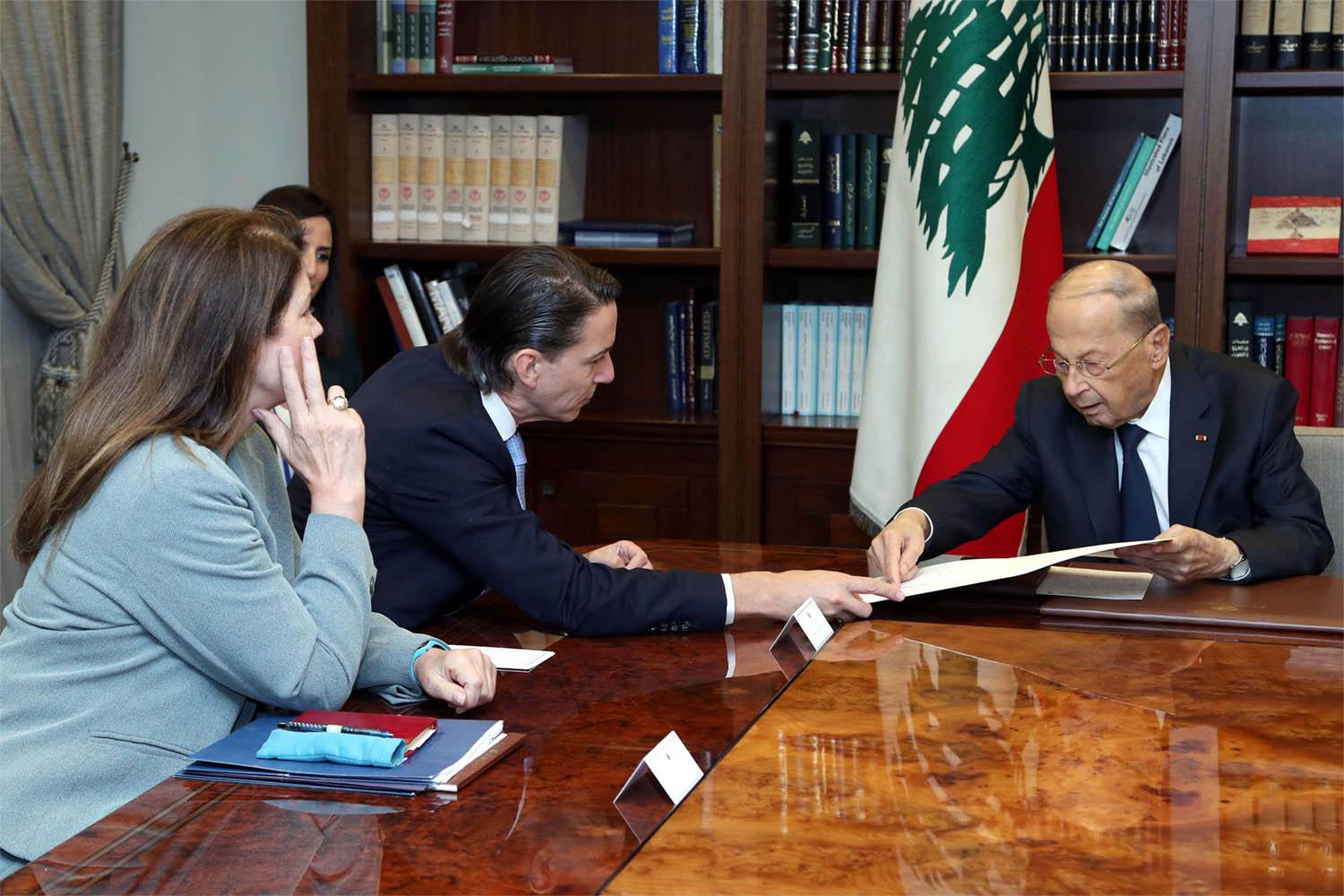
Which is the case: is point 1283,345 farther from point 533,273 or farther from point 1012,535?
point 533,273

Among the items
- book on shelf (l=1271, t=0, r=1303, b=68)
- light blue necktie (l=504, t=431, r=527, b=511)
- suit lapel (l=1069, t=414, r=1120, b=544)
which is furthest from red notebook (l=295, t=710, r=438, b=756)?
book on shelf (l=1271, t=0, r=1303, b=68)

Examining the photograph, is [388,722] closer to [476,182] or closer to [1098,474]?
[1098,474]

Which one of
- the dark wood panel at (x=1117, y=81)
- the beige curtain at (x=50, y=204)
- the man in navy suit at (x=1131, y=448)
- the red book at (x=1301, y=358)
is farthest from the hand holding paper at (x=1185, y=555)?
the beige curtain at (x=50, y=204)

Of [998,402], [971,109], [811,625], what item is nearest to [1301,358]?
[998,402]

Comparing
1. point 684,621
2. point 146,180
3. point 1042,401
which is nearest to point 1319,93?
point 1042,401

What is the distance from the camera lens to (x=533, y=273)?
2.18m

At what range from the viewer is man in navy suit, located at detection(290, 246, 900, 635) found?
1930mm

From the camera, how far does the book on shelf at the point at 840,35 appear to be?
3.59m

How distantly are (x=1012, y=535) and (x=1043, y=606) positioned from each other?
46.5 inches

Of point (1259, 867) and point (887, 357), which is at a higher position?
point (887, 357)

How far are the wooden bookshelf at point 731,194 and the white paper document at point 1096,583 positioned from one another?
1.46 m

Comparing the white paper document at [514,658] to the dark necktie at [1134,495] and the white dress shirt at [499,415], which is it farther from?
the dark necktie at [1134,495]

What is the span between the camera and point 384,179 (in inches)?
154

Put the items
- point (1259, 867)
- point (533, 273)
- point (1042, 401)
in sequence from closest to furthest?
point (1259, 867) → point (533, 273) → point (1042, 401)
